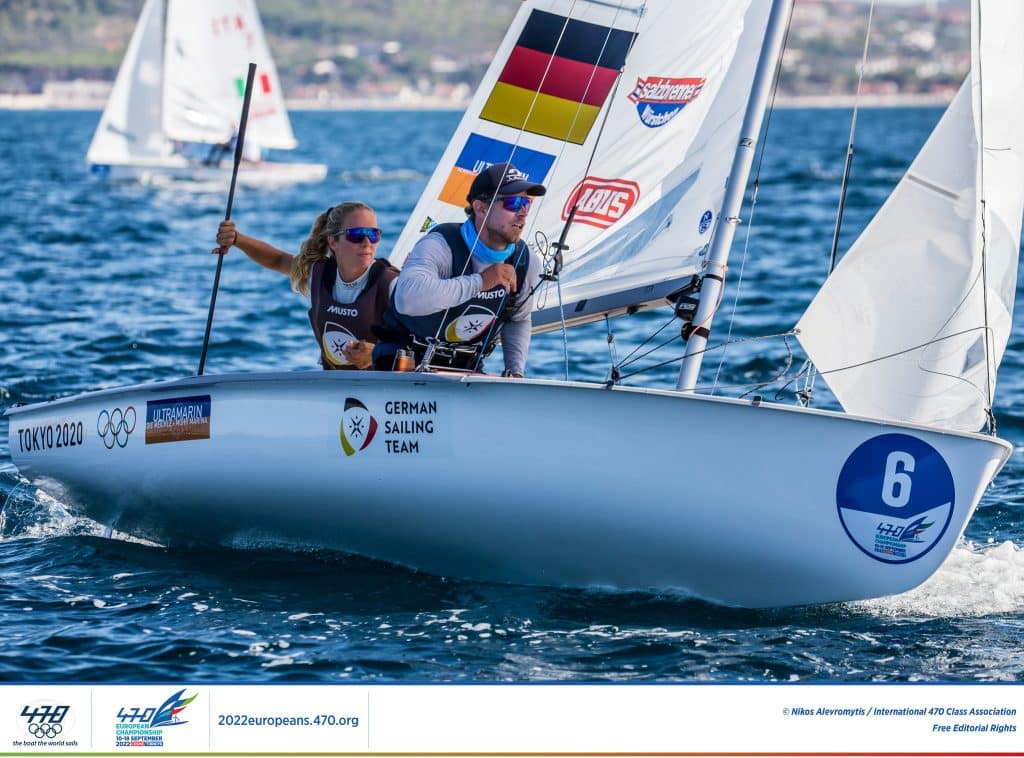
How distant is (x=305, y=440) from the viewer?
5133 mm

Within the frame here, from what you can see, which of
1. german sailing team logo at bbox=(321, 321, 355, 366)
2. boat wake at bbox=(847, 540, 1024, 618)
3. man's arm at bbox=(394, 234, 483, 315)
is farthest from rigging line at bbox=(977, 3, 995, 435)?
german sailing team logo at bbox=(321, 321, 355, 366)

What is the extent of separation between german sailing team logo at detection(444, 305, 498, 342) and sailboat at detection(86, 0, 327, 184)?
20491 millimetres

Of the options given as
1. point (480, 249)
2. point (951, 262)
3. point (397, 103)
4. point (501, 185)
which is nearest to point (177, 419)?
point (480, 249)

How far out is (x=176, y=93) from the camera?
25094 mm

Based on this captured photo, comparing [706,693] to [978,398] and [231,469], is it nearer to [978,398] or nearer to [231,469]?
[978,398]

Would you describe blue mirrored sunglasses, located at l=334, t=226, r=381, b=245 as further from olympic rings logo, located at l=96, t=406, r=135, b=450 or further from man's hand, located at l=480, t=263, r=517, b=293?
olympic rings logo, located at l=96, t=406, r=135, b=450

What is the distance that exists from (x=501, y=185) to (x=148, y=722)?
2.03 m

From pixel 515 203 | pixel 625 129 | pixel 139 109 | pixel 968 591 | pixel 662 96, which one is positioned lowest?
pixel 968 591

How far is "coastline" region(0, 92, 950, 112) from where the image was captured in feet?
359

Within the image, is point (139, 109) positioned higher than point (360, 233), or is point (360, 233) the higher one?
point (139, 109)

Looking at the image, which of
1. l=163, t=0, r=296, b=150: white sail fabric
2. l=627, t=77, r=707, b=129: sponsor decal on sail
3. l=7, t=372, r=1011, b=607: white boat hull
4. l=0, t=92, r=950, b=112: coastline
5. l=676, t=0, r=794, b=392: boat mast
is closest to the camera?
l=7, t=372, r=1011, b=607: white boat hull

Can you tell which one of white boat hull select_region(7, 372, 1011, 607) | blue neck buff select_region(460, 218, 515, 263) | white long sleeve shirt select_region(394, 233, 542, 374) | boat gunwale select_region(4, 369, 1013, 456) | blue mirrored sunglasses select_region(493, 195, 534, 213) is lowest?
white boat hull select_region(7, 372, 1011, 607)

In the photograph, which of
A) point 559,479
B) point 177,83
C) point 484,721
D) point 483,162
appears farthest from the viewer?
point 177,83

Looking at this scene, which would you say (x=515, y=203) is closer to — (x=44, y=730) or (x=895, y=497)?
(x=895, y=497)
